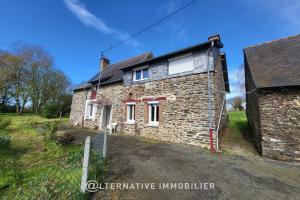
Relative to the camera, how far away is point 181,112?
8.69 metres

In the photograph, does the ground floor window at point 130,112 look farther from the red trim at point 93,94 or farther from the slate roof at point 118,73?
the red trim at point 93,94

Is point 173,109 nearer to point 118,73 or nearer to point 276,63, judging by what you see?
point 276,63

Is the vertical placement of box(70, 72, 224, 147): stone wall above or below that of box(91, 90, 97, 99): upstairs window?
below

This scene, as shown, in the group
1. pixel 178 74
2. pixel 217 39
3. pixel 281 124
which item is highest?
pixel 217 39

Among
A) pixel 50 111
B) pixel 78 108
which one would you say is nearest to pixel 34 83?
pixel 50 111

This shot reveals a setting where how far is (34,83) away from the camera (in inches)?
1054

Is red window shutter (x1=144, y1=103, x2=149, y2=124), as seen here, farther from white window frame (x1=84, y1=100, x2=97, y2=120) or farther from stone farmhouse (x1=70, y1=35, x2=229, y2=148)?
white window frame (x1=84, y1=100, x2=97, y2=120)

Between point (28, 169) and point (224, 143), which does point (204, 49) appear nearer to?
point (224, 143)

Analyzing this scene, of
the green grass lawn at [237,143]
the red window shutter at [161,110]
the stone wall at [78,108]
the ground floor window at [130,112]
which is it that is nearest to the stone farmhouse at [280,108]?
the green grass lawn at [237,143]

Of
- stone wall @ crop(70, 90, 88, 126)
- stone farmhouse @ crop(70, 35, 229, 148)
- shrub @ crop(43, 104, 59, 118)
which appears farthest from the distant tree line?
stone farmhouse @ crop(70, 35, 229, 148)

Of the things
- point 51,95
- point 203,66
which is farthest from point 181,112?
point 51,95

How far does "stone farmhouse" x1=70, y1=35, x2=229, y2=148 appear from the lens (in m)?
7.94

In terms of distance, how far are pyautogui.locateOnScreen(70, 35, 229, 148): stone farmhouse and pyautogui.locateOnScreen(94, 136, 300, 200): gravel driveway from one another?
211 cm

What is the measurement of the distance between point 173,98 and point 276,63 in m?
5.52
